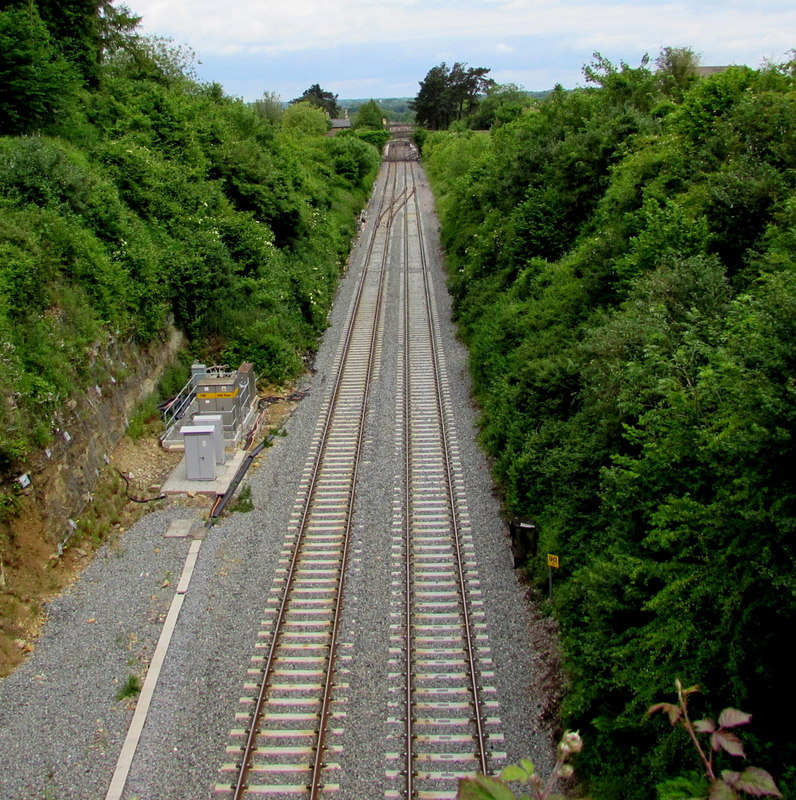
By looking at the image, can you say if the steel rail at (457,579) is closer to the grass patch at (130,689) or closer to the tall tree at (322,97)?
the grass patch at (130,689)

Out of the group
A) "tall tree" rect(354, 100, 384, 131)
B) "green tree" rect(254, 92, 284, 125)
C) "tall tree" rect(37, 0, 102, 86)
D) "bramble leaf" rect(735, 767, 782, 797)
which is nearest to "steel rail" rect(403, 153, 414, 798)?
"bramble leaf" rect(735, 767, 782, 797)

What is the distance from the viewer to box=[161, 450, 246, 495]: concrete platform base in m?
16.1

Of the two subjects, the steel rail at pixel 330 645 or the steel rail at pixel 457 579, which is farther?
the steel rail at pixel 457 579

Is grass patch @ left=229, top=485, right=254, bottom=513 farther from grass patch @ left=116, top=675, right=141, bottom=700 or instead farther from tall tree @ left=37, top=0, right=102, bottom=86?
tall tree @ left=37, top=0, right=102, bottom=86

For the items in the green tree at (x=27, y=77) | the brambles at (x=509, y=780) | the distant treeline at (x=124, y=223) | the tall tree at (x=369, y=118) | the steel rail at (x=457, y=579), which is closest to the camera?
the brambles at (x=509, y=780)

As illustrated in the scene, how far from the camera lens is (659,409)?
992 cm

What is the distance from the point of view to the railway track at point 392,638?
30.4ft

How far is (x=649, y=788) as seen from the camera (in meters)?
8.12

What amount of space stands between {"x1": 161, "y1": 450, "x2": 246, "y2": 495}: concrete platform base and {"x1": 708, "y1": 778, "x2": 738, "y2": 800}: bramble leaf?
14.5 meters

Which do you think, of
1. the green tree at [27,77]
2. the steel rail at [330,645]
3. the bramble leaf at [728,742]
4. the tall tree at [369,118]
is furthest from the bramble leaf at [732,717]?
the tall tree at [369,118]

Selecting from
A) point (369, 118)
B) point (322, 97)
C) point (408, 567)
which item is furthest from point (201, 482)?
point (322, 97)

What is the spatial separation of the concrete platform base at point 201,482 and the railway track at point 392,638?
1.90 meters

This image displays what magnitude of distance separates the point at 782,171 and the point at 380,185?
5489cm

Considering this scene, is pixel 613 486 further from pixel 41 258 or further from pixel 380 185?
pixel 380 185
